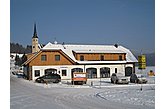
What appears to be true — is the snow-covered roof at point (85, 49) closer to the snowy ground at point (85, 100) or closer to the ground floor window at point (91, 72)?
the ground floor window at point (91, 72)

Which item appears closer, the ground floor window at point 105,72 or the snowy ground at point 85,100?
the snowy ground at point 85,100

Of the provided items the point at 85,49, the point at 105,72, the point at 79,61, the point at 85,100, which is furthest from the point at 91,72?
the point at 85,100

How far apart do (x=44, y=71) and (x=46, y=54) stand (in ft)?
4.27

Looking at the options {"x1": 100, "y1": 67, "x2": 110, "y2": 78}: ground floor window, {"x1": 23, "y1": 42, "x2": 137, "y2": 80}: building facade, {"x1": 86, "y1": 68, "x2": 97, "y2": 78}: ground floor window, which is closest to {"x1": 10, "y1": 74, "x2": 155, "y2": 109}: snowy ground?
{"x1": 23, "y1": 42, "x2": 137, "y2": 80}: building facade

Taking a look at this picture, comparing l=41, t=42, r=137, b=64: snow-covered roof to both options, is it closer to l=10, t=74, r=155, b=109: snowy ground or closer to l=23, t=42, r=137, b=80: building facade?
l=23, t=42, r=137, b=80: building facade

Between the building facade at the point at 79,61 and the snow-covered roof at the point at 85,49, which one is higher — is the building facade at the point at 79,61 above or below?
below

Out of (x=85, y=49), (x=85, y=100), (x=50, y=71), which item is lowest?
(x=85, y=100)

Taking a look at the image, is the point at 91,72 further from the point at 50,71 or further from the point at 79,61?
the point at 50,71

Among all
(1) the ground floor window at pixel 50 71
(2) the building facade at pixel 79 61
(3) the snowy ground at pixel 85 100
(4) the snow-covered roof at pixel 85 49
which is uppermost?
(4) the snow-covered roof at pixel 85 49

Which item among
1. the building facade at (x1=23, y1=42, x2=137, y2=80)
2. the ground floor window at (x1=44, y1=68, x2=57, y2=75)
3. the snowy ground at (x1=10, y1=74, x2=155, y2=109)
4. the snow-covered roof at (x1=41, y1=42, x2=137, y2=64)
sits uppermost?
the snow-covered roof at (x1=41, y1=42, x2=137, y2=64)

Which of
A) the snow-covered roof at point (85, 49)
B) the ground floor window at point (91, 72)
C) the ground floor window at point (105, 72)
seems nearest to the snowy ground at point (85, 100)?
the ground floor window at point (91, 72)

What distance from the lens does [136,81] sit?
1636 centimetres

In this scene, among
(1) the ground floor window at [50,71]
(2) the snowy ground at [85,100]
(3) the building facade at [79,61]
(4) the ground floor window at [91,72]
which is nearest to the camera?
(2) the snowy ground at [85,100]
